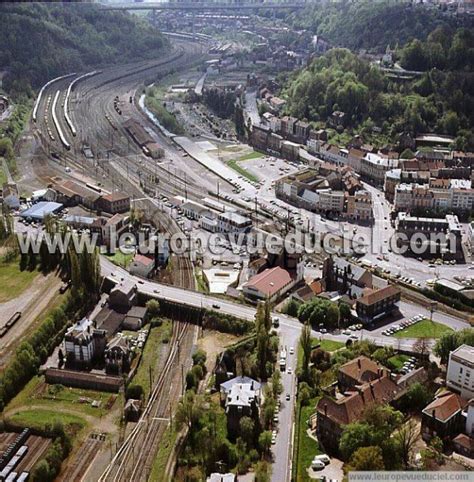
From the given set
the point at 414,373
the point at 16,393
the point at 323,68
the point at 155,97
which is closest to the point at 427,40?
the point at 323,68

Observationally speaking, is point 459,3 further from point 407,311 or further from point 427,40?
point 407,311

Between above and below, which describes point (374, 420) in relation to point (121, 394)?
above

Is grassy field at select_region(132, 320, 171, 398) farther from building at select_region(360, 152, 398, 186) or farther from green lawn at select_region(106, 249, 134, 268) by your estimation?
building at select_region(360, 152, 398, 186)

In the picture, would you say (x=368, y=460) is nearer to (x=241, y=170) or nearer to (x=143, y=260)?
(x=143, y=260)

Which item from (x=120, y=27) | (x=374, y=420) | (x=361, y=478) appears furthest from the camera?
(x=120, y=27)

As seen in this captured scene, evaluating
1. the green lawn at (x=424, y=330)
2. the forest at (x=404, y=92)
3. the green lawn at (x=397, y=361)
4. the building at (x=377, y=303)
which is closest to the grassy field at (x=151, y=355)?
the building at (x=377, y=303)

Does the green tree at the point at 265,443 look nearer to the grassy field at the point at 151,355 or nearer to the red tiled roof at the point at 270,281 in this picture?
the grassy field at the point at 151,355

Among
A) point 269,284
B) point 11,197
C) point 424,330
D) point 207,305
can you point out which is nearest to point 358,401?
point 424,330

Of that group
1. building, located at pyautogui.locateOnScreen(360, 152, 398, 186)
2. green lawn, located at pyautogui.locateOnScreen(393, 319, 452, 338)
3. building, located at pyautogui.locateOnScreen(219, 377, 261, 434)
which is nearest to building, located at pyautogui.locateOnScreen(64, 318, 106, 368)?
building, located at pyautogui.locateOnScreen(219, 377, 261, 434)
